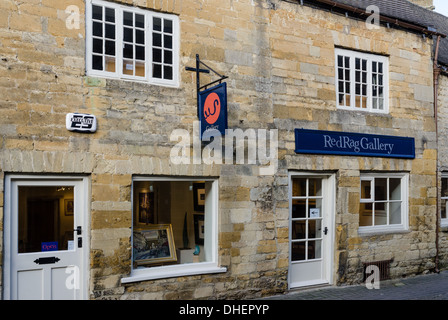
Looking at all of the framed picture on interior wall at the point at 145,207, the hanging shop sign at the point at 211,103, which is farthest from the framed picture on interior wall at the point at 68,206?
the hanging shop sign at the point at 211,103

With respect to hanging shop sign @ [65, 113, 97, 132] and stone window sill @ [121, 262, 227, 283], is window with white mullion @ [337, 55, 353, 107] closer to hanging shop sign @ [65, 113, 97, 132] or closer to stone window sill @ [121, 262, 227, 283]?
stone window sill @ [121, 262, 227, 283]

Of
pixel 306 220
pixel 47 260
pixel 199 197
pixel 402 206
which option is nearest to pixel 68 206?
pixel 47 260

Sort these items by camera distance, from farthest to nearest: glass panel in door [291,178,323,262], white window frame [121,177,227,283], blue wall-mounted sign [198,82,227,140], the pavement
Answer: glass panel in door [291,178,323,262] → the pavement → white window frame [121,177,227,283] → blue wall-mounted sign [198,82,227,140]

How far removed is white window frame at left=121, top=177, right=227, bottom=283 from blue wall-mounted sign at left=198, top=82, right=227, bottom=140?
1.03 metres

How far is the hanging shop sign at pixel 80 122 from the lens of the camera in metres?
6.79

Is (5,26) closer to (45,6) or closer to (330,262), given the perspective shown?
(45,6)

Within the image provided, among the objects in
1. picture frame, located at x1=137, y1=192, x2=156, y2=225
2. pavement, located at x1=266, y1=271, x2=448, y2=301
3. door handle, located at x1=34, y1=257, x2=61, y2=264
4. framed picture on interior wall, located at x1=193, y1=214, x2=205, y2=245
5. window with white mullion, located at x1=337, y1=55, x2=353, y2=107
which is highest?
window with white mullion, located at x1=337, y1=55, x2=353, y2=107

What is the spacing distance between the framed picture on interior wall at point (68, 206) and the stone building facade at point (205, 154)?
0.02 metres

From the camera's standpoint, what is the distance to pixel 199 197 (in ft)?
27.1

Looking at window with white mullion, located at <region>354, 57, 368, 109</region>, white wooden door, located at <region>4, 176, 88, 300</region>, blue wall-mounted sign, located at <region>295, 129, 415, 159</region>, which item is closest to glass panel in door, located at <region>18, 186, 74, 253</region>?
white wooden door, located at <region>4, 176, 88, 300</region>

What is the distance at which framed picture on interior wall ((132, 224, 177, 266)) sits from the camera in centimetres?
769

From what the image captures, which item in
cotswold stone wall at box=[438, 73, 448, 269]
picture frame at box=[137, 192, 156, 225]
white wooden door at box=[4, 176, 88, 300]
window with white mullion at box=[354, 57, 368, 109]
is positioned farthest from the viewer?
cotswold stone wall at box=[438, 73, 448, 269]

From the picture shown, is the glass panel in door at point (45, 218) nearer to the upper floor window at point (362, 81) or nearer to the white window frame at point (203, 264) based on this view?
the white window frame at point (203, 264)

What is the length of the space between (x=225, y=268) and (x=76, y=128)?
325cm
